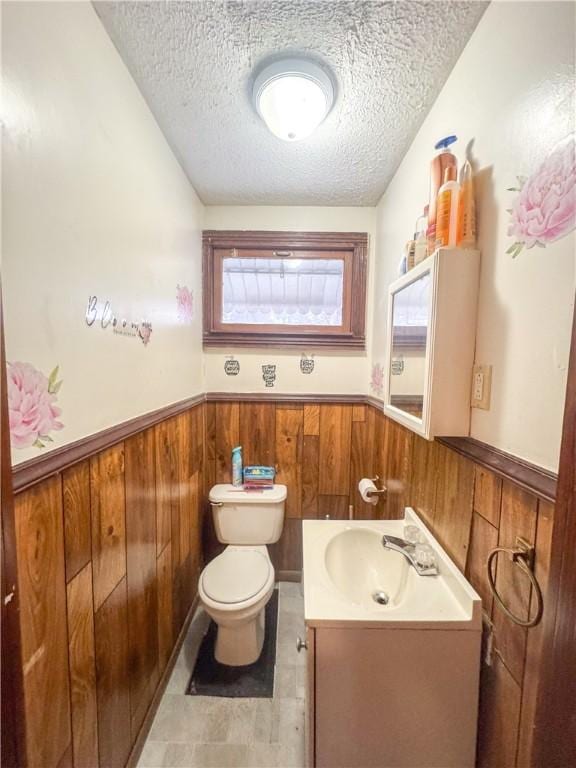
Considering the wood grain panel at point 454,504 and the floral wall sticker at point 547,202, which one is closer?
the floral wall sticker at point 547,202

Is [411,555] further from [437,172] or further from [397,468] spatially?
[437,172]

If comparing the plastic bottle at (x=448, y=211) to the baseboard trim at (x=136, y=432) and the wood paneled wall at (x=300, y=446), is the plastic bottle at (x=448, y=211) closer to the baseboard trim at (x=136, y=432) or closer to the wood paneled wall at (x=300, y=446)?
the baseboard trim at (x=136, y=432)

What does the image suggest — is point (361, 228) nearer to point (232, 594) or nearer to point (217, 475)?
point (217, 475)

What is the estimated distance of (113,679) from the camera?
3.06 feet

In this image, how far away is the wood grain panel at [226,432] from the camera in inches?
75.0

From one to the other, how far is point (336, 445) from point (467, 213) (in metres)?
1.37

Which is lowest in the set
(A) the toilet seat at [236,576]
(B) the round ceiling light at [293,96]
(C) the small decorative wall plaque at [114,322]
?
(A) the toilet seat at [236,576]

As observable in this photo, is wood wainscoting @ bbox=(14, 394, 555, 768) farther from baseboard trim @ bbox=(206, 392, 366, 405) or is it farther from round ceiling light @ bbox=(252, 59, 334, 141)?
round ceiling light @ bbox=(252, 59, 334, 141)

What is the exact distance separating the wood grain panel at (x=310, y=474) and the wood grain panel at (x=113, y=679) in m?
1.12

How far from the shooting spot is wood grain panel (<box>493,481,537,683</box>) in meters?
0.65

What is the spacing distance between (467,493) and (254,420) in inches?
49.9

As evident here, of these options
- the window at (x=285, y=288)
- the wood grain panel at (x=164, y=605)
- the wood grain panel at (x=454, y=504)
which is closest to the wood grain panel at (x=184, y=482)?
the wood grain panel at (x=164, y=605)

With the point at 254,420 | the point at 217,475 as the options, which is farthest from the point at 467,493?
the point at 217,475

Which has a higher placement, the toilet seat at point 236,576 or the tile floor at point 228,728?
the toilet seat at point 236,576
